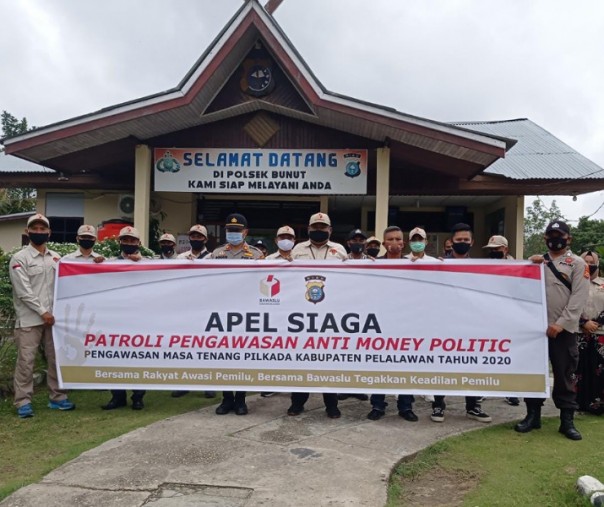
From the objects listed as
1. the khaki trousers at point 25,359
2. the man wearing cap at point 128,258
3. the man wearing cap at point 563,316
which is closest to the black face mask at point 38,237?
the man wearing cap at point 128,258

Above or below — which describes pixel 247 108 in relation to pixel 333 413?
above

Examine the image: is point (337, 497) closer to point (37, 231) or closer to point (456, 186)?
point (37, 231)

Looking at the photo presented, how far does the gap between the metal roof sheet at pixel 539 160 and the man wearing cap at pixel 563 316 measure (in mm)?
5961

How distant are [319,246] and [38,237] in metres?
2.74

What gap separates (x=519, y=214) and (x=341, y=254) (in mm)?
7382

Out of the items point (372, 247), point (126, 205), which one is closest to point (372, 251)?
point (372, 247)

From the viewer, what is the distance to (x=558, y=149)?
12398mm

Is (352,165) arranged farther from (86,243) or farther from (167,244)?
(86,243)

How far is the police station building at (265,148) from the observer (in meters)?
8.09

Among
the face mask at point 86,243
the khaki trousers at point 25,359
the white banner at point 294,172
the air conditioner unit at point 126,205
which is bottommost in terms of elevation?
the khaki trousers at point 25,359

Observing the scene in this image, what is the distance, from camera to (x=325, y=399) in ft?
16.5

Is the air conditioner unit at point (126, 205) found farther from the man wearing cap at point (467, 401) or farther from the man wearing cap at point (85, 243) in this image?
the man wearing cap at point (467, 401)

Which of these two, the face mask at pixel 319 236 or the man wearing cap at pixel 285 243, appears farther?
the man wearing cap at pixel 285 243

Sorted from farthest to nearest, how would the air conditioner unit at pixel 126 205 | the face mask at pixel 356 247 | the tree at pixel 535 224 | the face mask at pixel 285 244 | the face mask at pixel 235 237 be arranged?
the tree at pixel 535 224 → the air conditioner unit at pixel 126 205 → the face mask at pixel 356 247 → the face mask at pixel 235 237 → the face mask at pixel 285 244
